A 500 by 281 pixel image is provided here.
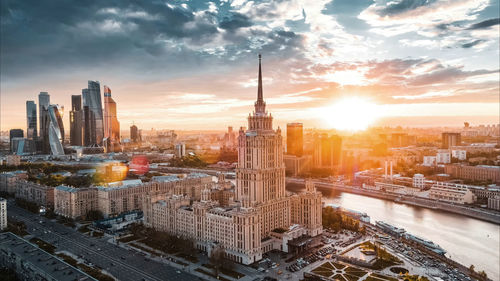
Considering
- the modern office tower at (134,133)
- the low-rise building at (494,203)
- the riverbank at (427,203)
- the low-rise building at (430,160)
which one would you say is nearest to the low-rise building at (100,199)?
the riverbank at (427,203)

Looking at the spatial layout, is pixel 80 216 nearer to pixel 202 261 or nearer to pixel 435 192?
pixel 202 261

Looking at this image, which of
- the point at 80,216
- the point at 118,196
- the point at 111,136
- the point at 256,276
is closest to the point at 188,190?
the point at 118,196

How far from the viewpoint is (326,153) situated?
98000mm

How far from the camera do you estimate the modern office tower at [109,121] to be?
450 feet

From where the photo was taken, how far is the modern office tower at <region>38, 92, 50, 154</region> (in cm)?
11982

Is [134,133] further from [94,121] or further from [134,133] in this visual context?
[94,121]

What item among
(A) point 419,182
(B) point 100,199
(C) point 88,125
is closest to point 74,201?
(B) point 100,199

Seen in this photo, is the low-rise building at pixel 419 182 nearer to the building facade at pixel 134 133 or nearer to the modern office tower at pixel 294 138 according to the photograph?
the modern office tower at pixel 294 138

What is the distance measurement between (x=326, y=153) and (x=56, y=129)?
82297 mm

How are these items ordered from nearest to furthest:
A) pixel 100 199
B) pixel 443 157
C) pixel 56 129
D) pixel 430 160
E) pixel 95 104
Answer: pixel 100 199, pixel 443 157, pixel 430 160, pixel 56 129, pixel 95 104

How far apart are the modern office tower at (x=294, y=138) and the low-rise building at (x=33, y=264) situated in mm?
82246

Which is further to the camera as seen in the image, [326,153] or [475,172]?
[326,153]

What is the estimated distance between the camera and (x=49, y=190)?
181 feet

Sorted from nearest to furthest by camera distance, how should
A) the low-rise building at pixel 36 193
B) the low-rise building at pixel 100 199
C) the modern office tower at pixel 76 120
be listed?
the low-rise building at pixel 100 199 < the low-rise building at pixel 36 193 < the modern office tower at pixel 76 120
